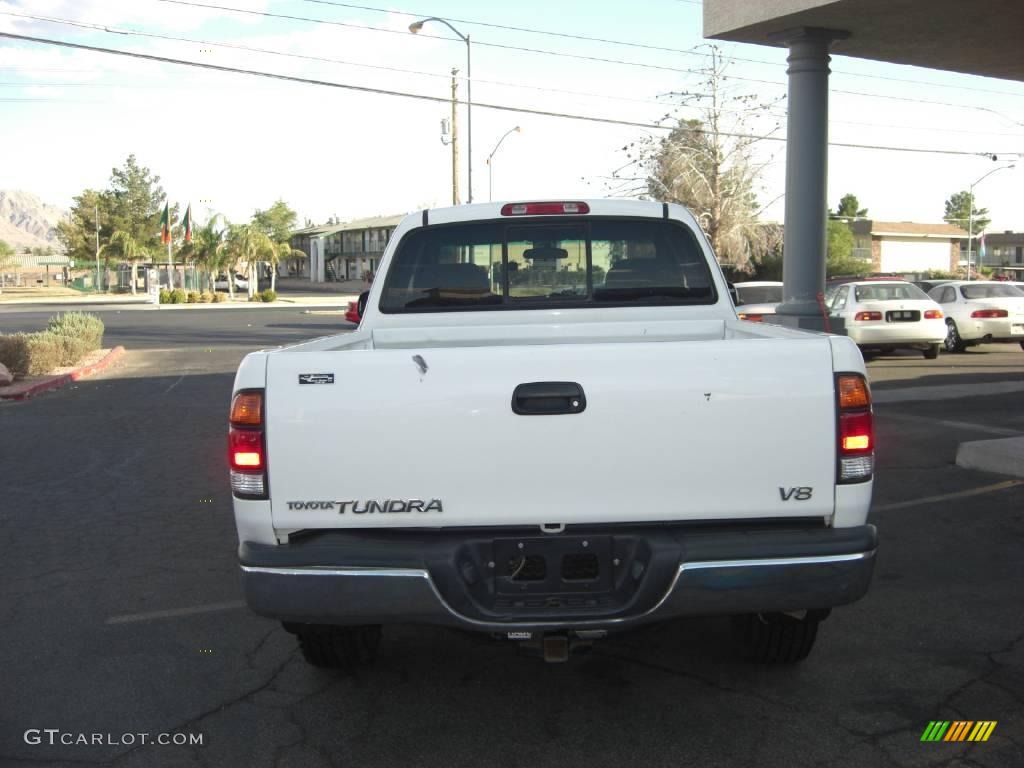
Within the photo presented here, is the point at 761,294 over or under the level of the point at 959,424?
over

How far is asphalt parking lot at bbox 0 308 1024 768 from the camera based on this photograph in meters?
3.80

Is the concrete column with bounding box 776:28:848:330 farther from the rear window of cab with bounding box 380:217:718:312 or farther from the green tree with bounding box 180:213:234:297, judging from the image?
the green tree with bounding box 180:213:234:297

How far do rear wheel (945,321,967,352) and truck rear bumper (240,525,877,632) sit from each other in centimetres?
1807

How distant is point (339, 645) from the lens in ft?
14.4

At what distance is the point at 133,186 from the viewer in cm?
9412

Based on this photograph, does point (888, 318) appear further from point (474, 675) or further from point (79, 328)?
point (79, 328)

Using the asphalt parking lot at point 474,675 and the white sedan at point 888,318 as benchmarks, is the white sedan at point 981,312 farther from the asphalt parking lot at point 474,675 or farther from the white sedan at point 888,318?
the asphalt parking lot at point 474,675

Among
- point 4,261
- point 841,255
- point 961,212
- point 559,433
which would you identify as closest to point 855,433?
point 559,433

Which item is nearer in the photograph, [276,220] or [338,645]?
[338,645]

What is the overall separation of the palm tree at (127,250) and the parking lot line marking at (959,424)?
2743 inches

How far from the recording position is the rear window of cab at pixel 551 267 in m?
5.36

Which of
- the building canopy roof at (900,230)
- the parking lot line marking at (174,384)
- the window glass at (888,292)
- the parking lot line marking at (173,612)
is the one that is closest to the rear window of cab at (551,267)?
the parking lot line marking at (173,612)

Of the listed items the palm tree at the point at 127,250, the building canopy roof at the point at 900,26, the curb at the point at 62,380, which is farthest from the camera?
the palm tree at the point at 127,250

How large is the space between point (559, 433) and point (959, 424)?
9.27 metres
